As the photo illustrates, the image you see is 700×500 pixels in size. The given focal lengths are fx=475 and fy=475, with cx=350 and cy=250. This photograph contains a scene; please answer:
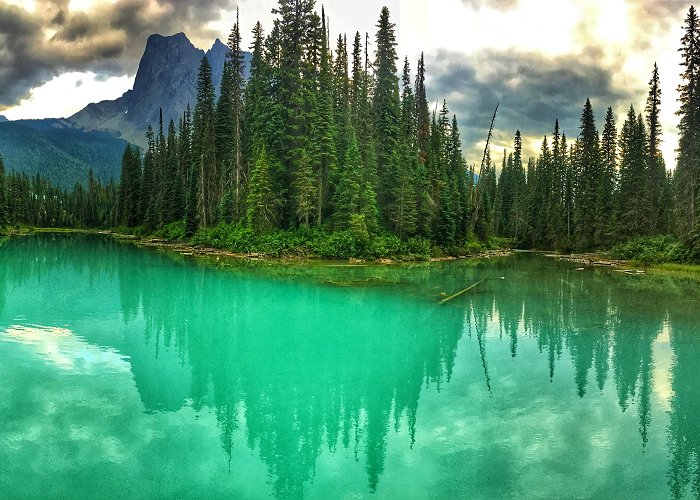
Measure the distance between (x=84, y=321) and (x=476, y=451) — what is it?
17801 millimetres

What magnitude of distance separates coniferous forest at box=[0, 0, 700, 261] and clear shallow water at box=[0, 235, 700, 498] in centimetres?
2506

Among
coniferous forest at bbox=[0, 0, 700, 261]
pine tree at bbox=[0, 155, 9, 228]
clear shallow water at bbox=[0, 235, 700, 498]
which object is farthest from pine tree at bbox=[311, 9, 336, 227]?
pine tree at bbox=[0, 155, 9, 228]

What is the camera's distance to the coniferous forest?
49.6 metres

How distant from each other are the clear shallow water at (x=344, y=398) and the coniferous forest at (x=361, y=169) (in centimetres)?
2506

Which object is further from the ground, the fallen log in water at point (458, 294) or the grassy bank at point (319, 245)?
the grassy bank at point (319, 245)

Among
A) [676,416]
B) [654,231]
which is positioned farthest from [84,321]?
[654,231]

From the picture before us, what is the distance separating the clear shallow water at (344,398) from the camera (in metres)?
8.48

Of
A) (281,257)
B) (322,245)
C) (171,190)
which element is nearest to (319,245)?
(322,245)

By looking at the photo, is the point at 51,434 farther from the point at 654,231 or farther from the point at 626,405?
the point at 654,231

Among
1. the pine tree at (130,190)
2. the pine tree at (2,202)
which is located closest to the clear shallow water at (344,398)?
the pine tree at (2,202)

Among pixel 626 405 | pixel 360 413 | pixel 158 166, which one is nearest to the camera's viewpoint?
pixel 360 413

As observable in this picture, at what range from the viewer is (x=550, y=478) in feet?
28.2

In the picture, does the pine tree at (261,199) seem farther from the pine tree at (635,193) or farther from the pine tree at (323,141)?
the pine tree at (635,193)

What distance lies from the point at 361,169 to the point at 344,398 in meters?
39.1
